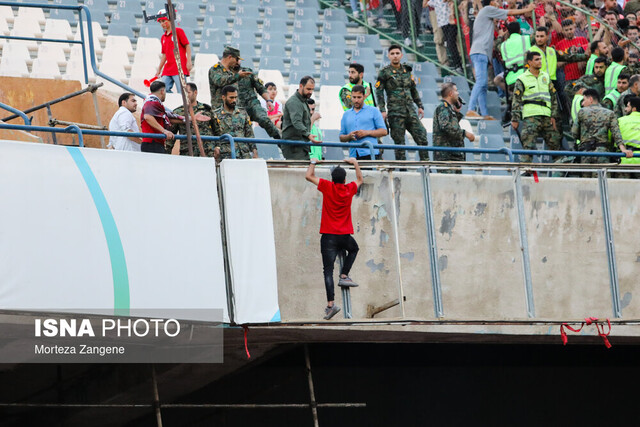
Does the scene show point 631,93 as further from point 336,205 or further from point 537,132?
point 336,205

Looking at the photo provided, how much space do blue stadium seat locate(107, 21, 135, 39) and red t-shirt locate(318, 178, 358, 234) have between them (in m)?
8.14

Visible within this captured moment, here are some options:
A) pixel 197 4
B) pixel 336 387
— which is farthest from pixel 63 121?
pixel 197 4

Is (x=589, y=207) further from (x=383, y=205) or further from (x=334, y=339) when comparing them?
(x=334, y=339)

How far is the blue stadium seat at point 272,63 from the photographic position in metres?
17.6

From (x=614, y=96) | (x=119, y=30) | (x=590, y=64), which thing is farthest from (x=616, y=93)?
(x=119, y=30)

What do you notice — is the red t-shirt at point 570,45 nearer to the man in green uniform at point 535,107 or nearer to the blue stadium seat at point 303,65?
the man in green uniform at point 535,107

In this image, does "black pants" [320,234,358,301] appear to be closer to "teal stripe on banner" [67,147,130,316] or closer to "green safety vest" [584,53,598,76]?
"teal stripe on banner" [67,147,130,316]

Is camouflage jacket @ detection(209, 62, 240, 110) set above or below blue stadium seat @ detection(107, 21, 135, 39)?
below

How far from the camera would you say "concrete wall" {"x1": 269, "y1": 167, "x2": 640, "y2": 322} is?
11.6 meters

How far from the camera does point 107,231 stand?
10055 mm

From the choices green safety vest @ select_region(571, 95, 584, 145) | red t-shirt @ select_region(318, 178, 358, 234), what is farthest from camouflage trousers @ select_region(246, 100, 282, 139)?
green safety vest @ select_region(571, 95, 584, 145)

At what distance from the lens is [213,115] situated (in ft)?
39.9

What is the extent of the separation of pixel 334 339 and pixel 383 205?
56.6 inches

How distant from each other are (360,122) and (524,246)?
7.66 feet
